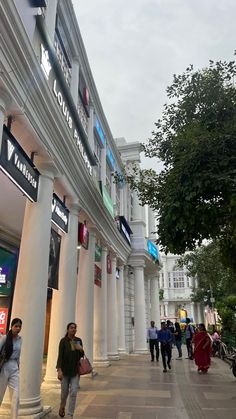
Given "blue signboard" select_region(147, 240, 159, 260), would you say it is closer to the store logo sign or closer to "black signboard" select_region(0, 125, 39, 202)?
the store logo sign

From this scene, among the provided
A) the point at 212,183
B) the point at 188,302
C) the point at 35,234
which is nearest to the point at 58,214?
the point at 35,234

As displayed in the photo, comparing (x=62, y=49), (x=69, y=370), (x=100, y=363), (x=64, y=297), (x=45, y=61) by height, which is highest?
(x=62, y=49)

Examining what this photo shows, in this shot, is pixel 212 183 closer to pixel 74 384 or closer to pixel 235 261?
pixel 235 261

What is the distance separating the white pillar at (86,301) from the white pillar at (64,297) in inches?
71.7

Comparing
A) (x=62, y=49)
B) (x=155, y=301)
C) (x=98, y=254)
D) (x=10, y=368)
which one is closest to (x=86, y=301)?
(x=98, y=254)

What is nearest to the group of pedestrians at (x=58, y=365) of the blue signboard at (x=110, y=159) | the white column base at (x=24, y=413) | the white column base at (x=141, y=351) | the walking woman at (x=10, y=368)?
the walking woman at (x=10, y=368)

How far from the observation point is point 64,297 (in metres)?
8.90

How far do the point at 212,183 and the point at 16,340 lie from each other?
4.27 metres

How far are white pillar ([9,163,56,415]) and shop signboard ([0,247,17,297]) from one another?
14.8 ft

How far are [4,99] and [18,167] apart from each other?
3.54ft

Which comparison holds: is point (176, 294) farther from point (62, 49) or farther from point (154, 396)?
point (62, 49)

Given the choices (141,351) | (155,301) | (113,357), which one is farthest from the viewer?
(155,301)

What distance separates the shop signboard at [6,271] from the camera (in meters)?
10.7

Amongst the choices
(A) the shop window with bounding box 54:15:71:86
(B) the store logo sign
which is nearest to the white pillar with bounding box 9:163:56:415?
(B) the store logo sign
